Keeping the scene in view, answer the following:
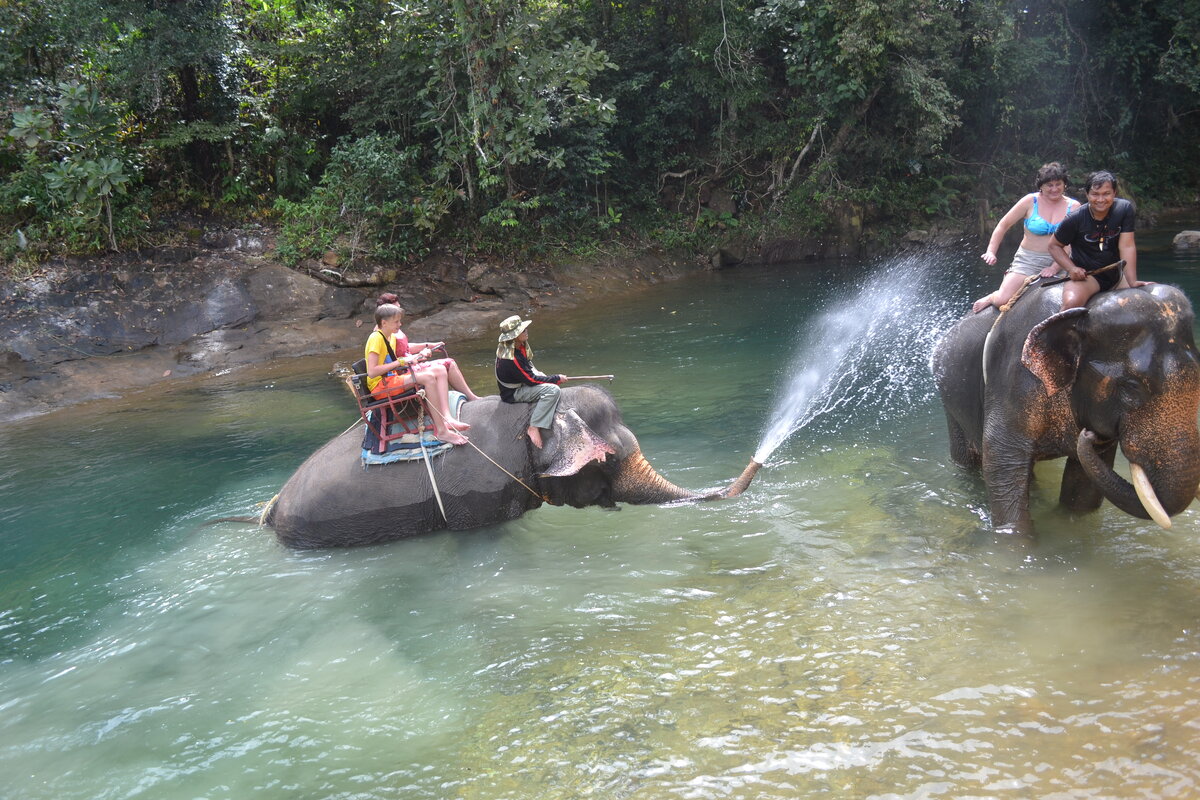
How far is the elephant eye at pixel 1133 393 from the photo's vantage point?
442 centimetres

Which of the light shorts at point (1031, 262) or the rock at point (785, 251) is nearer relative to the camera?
the light shorts at point (1031, 262)

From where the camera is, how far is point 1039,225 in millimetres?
5895

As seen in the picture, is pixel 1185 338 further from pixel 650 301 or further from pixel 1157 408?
pixel 650 301

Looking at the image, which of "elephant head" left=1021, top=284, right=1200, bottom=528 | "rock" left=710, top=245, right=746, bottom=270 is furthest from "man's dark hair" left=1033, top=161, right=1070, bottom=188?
"rock" left=710, top=245, right=746, bottom=270

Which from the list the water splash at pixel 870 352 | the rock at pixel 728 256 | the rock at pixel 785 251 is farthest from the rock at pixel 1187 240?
the rock at pixel 728 256

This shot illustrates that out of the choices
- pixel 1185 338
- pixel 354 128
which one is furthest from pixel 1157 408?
pixel 354 128

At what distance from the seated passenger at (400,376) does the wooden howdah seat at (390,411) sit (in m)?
0.06

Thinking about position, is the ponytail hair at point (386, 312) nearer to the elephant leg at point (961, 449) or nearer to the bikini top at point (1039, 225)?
the elephant leg at point (961, 449)

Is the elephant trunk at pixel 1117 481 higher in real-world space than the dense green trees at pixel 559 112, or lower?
lower

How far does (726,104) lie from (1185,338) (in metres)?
17.3

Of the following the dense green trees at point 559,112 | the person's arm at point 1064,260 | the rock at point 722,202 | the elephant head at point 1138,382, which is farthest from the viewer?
the rock at point 722,202

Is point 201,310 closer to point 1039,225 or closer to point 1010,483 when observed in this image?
point 1039,225

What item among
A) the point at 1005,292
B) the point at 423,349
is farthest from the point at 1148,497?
the point at 423,349

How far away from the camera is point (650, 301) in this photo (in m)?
16.2
